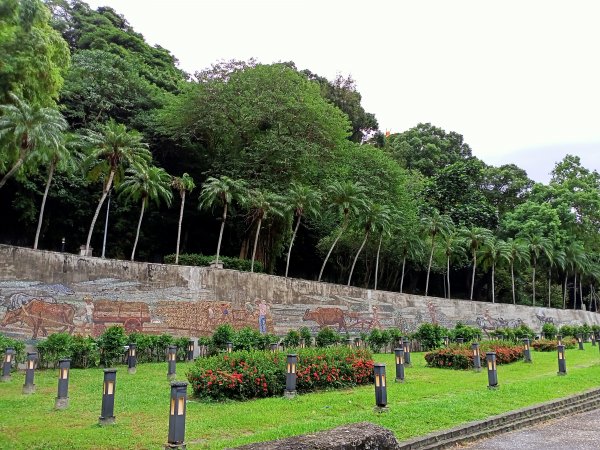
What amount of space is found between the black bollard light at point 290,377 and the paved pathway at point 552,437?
4.07m

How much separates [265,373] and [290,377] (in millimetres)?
553

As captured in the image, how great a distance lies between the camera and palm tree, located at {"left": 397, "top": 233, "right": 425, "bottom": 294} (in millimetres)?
33844

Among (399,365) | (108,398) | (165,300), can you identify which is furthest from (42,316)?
(399,365)

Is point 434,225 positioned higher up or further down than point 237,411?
higher up

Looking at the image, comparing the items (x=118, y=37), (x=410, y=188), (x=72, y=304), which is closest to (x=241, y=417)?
(x=72, y=304)

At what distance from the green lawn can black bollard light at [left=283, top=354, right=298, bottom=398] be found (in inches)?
9.3

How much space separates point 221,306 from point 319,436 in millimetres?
19378

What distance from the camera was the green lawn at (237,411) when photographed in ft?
22.0

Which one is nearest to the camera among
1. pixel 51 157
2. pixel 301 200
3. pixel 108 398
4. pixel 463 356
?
pixel 108 398

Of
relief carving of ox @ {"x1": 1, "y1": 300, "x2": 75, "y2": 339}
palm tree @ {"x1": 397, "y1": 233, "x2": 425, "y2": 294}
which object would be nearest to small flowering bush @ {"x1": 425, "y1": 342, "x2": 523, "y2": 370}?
relief carving of ox @ {"x1": 1, "y1": 300, "x2": 75, "y2": 339}

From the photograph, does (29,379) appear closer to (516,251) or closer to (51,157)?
(51,157)

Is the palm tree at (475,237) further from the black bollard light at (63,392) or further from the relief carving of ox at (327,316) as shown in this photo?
the black bollard light at (63,392)

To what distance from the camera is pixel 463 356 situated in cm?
1595

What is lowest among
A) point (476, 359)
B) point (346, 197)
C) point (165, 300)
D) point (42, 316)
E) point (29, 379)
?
point (29, 379)
